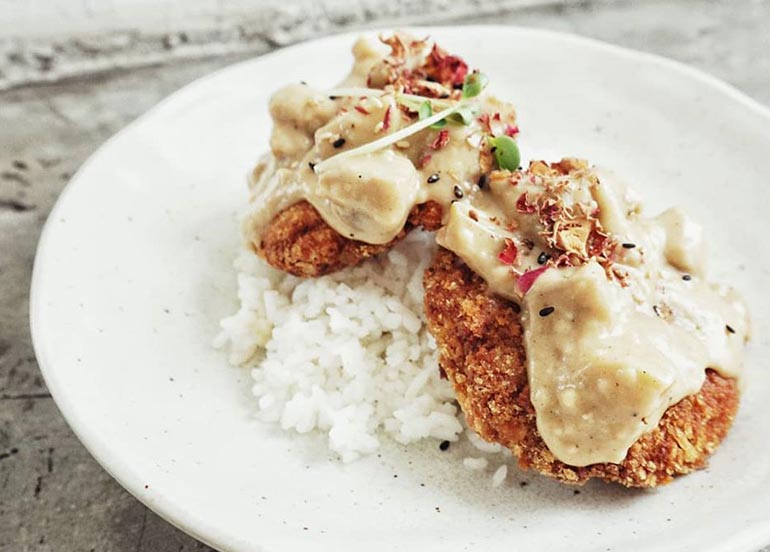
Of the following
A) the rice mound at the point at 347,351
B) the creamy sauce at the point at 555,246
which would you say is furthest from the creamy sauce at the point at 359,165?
the rice mound at the point at 347,351

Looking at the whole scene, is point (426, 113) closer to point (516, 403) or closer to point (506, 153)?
point (506, 153)

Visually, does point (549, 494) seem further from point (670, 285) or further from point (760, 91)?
point (760, 91)

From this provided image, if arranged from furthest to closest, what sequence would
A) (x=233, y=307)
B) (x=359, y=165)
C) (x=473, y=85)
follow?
(x=233, y=307)
(x=473, y=85)
(x=359, y=165)

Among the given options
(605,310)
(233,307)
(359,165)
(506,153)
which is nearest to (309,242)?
(359,165)

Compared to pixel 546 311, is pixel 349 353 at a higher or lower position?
lower

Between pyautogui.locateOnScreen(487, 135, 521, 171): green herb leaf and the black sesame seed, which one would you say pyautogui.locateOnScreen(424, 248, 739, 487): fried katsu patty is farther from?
pyautogui.locateOnScreen(487, 135, 521, 171): green herb leaf

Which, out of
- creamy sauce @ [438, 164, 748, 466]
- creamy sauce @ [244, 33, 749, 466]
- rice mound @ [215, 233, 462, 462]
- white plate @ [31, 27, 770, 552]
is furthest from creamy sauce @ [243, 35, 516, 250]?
white plate @ [31, 27, 770, 552]
